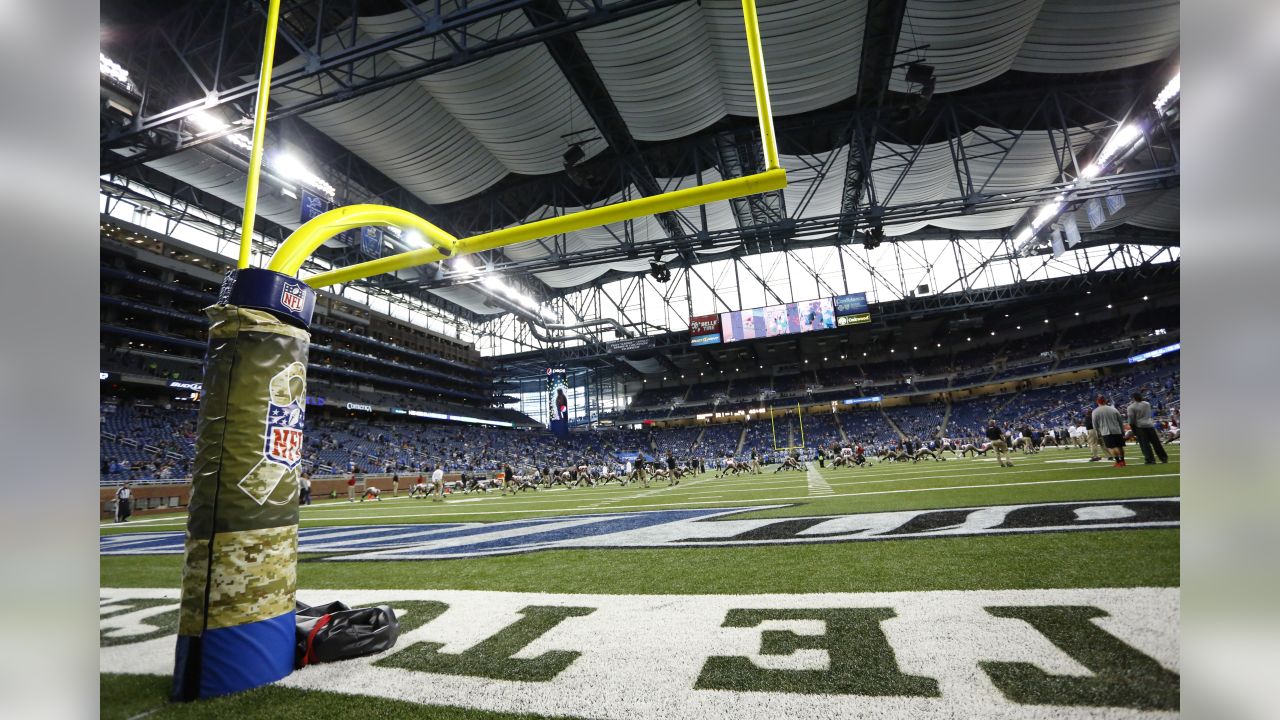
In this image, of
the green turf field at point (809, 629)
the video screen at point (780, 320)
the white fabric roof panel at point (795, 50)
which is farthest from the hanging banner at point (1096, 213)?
the green turf field at point (809, 629)

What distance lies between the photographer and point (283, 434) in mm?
2043

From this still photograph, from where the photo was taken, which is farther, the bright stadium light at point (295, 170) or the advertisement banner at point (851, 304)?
the advertisement banner at point (851, 304)

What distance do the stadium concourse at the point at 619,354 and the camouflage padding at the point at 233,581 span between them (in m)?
0.01

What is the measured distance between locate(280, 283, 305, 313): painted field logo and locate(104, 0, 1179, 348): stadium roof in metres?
8.49

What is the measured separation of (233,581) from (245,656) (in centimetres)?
27

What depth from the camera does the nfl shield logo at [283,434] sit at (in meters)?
1.98

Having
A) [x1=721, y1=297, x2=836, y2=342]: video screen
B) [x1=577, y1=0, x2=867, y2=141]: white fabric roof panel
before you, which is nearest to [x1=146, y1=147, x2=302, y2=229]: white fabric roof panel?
[x1=577, y1=0, x2=867, y2=141]: white fabric roof panel

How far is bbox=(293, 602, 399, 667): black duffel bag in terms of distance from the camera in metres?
2.01

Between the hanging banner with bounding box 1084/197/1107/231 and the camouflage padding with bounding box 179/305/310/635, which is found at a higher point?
the hanging banner with bounding box 1084/197/1107/231

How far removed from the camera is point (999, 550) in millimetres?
3041

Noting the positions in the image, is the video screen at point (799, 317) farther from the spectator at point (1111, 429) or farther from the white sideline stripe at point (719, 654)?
the white sideline stripe at point (719, 654)

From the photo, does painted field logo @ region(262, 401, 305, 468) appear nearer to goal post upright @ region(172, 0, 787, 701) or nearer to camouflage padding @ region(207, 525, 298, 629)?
goal post upright @ region(172, 0, 787, 701)

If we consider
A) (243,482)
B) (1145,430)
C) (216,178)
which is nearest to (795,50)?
(1145,430)
